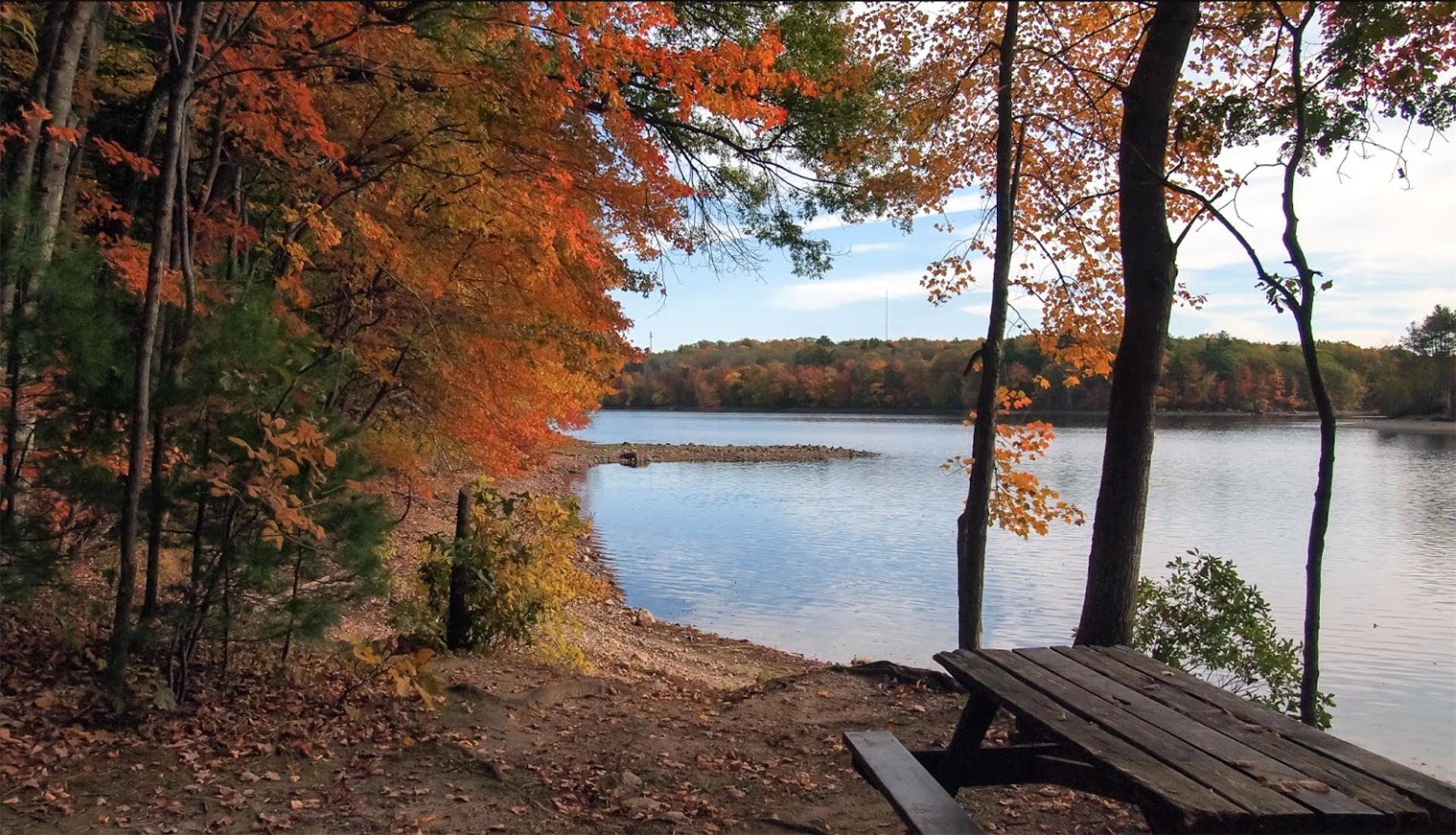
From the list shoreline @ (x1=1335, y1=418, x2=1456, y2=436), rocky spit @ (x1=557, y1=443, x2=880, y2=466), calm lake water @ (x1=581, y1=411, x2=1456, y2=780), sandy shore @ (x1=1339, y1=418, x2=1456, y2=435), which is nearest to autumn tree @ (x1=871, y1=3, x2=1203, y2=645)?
calm lake water @ (x1=581, y1=411, x2=1456, y2=780)

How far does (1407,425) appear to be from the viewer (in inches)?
2795

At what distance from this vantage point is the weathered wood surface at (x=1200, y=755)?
6.97 ft

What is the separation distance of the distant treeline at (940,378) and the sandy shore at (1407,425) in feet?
3.44

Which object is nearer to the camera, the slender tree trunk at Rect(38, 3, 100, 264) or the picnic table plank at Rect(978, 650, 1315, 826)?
the picnic table plank at Rect(978, 650, 1315, 826)

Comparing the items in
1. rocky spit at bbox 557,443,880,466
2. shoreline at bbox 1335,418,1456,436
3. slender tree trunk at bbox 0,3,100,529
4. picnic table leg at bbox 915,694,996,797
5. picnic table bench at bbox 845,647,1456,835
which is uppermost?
slender tree trunk at bbox 0,3,100,529

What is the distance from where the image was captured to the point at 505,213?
764cm

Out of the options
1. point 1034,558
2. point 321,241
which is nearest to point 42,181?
point 321,241

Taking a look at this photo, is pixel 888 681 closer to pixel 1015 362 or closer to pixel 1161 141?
pixel 1161 141

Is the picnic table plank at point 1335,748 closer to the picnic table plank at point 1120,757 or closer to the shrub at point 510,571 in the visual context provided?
the picnic table plank at point 1120,757

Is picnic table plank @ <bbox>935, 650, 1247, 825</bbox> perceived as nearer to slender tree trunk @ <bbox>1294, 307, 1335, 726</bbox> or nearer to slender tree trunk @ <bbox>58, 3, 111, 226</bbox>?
slender tree trunk @ <bbox>1294, 307, 1335, 726</bbox>

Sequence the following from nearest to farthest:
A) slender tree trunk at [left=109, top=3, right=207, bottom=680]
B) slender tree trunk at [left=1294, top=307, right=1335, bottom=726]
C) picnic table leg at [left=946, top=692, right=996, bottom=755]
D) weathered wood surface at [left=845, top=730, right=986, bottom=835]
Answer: weathered wood surface at [left=845, top=730, right=986, bottom=835]
picnic table leg at [left=946, top=692, right=996, bottom=755]
slender tree trunk at [left=109, top=3, right=207, bottom=680]
slender tree trunk at [left=1294, top=307, right=1335, bottom=726]

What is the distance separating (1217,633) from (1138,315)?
240 centimetres

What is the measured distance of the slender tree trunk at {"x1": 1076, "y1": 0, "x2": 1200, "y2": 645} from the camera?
16.8ft

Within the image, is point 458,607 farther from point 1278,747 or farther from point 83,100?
point 1278,747
